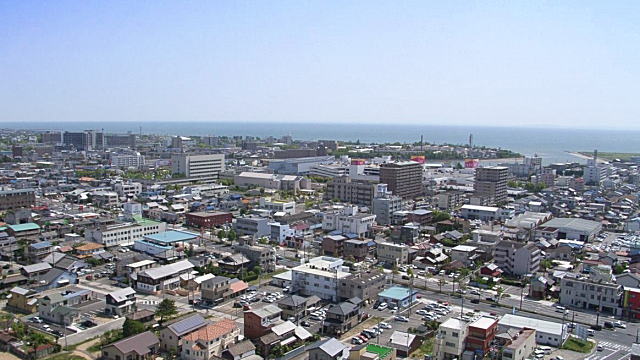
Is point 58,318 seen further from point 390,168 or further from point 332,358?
point 390,168

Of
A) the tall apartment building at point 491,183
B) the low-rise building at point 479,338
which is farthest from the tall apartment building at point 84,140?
the low-rise building at point 479,338

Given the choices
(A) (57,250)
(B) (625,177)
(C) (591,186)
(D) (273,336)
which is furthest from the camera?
(B) (625,177)

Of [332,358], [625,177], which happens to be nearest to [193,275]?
[332,358]

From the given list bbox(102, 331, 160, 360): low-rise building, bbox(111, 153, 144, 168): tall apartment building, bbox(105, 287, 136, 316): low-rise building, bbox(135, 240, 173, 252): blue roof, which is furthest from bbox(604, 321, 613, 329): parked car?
bbox(111, 153, 144, 168): tall apartment building

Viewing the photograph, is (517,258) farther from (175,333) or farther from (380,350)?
(175,333)

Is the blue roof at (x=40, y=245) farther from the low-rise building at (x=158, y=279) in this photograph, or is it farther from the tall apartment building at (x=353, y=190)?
the tall apartment building at (x=353, y=190)

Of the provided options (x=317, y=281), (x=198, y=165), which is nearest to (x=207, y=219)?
(x=317, y=281)

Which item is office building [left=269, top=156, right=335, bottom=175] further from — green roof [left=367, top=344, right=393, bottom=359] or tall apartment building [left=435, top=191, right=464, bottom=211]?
green roof [left=367, top=344, right=393, bottom=359]
